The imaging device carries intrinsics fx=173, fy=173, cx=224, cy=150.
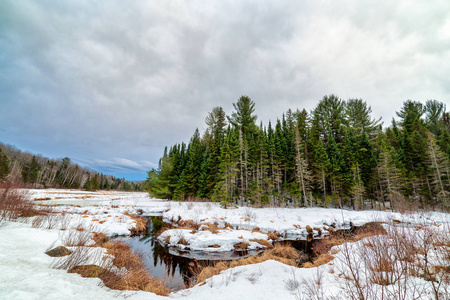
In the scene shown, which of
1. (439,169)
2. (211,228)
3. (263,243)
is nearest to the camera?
(263,243)

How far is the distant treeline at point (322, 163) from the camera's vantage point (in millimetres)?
25719

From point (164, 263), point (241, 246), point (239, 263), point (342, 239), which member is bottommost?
point (164, 263)

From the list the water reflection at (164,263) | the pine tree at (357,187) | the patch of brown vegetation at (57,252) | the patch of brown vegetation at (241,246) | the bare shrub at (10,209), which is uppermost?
the pine tree at (357,187)

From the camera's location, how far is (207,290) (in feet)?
13.5

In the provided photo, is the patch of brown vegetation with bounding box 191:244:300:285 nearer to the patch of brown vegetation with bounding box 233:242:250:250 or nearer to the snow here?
the patch of brown vegetation with bounding box 233:242:250:250

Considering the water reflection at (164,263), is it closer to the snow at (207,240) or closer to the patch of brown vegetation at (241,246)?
the snow at (207,240)

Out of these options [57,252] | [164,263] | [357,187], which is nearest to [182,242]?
[164,263]

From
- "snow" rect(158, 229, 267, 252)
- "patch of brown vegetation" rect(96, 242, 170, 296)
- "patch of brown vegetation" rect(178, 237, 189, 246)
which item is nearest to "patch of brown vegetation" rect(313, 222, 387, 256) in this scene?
"snow" rect(158, 229, 267, 252)

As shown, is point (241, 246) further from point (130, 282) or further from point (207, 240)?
point (130, 282)

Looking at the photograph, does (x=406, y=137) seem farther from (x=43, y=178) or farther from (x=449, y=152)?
(x=43, y=178)

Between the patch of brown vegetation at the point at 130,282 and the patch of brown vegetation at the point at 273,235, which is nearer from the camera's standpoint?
the patch of brown vegetation at the point at 130,282

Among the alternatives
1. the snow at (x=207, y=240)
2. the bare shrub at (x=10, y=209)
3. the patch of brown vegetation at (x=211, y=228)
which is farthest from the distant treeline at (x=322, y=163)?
the bare shrub at (x=10, y=209)

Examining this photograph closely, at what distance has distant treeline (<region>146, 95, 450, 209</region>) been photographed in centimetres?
2572

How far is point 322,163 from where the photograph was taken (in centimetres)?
2680
